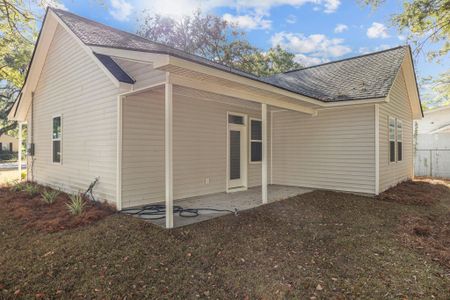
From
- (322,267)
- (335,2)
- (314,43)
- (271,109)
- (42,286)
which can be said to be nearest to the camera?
(42,286)

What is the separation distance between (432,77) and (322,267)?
21672 millimetres

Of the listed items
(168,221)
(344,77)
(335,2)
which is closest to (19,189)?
(168,221)

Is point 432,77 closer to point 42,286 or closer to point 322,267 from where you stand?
point 322,267

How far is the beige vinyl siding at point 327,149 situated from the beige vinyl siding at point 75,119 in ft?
19.1

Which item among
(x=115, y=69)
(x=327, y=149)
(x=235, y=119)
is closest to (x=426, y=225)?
(x=327, y=149)

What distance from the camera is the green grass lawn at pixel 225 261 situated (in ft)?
9.11

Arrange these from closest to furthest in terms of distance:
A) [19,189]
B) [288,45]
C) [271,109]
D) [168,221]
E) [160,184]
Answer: [168,221]
[160,184]
[19,189]
[271,109]
[288,45]

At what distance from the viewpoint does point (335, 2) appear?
11.1 meters

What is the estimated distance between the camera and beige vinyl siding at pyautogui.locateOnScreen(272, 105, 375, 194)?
7.52 metres

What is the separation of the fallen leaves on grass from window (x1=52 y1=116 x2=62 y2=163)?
4.28 ft

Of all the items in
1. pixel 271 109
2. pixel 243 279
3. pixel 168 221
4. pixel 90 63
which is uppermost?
pixel 90 63

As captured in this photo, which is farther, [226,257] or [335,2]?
[335,2]

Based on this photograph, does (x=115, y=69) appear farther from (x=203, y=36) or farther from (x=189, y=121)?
(x=203, y=36)

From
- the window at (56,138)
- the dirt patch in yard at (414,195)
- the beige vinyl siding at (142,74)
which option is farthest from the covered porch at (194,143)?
the window at (56,138)
